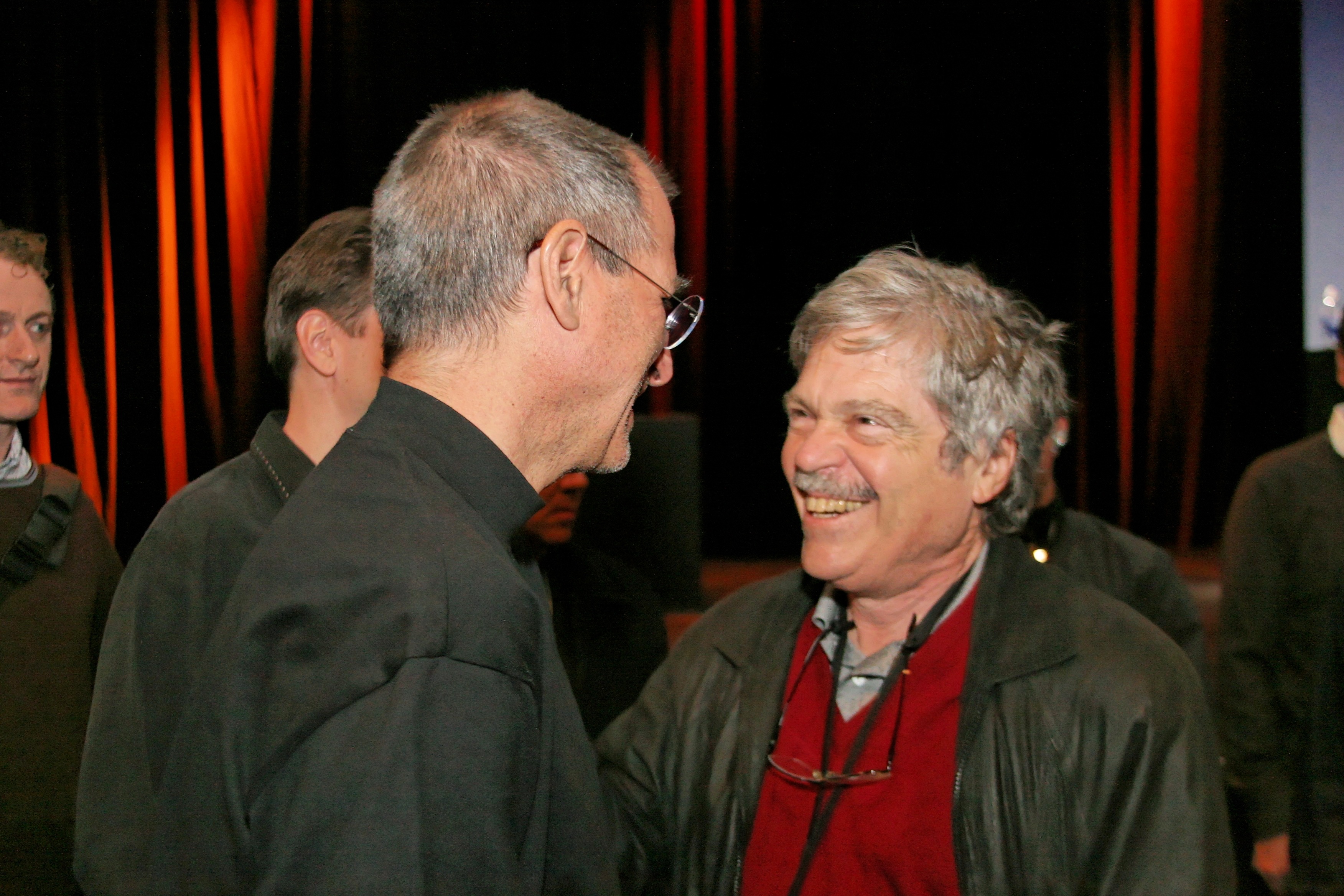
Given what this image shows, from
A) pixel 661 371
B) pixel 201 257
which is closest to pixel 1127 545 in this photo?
pixel 661 371

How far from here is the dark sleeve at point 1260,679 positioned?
2457 mm

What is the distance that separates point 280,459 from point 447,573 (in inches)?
39.1

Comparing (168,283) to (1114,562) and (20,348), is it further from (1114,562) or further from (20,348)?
(1114,562)

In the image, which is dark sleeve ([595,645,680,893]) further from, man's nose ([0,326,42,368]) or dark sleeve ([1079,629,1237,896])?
man's nose ([0,326,42,368])

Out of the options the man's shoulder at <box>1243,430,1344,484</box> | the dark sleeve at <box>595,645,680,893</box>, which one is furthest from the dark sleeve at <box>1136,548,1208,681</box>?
the dark sleeve at <box>595,645,680,893</box>

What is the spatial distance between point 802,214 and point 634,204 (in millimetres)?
3940

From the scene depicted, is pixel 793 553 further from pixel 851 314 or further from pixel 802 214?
pixel 851 314

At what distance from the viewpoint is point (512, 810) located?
0.79 meters

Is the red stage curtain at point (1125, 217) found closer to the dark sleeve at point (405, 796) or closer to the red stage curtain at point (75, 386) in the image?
the red stage curtain at point (75, 386)

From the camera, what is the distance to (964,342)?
162 centimetres

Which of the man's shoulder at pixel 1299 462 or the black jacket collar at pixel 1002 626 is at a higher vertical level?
the man's shoulder at pixel 1299 462

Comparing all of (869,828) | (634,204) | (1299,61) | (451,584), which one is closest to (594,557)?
(869,828)

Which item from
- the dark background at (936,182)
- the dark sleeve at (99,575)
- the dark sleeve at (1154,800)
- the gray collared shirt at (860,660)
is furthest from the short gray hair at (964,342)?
the dark background at (936,182)

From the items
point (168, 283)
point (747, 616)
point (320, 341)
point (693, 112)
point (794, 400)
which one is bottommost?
point (747, 616)
